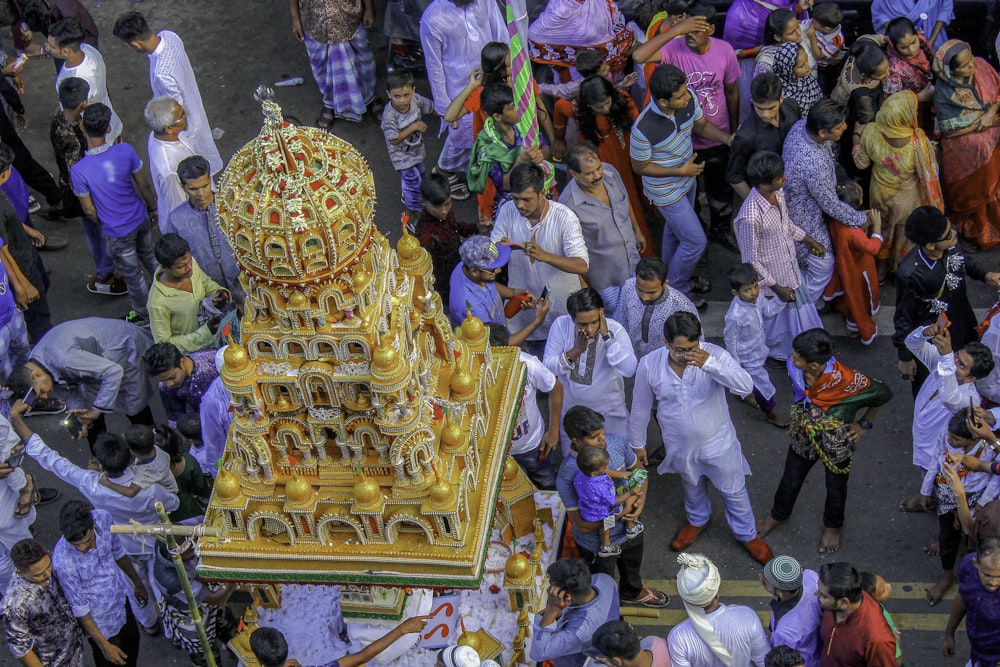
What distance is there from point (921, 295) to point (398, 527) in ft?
14.3

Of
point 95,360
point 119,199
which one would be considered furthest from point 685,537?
point 119,199

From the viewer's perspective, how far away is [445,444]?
26.8 feet

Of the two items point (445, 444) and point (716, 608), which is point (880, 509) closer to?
point (716, 608)

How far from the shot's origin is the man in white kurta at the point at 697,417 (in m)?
9.17

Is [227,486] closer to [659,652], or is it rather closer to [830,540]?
[659,652]

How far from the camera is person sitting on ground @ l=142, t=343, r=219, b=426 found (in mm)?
9859

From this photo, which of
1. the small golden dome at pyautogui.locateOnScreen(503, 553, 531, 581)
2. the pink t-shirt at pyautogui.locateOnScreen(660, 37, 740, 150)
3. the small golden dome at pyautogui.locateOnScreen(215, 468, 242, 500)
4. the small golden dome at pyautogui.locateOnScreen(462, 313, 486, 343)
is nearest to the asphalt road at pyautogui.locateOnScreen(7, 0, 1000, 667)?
the small golden dome at pyautogui.locateOnScreen(503, 553, 531, 581)

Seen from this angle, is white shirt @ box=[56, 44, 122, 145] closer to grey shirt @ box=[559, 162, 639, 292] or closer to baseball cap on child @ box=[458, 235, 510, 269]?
baseball cap on child @ box=[458, 235, 510, 269]

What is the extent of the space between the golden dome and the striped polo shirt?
157 inches

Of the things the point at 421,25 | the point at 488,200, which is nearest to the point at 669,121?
the point at 488,200

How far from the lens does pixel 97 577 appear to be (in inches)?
352

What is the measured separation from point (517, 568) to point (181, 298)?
3379 millimetres

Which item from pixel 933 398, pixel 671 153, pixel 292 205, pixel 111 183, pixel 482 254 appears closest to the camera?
pixel 292 205

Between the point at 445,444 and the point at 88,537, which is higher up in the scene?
the point at 445,444
